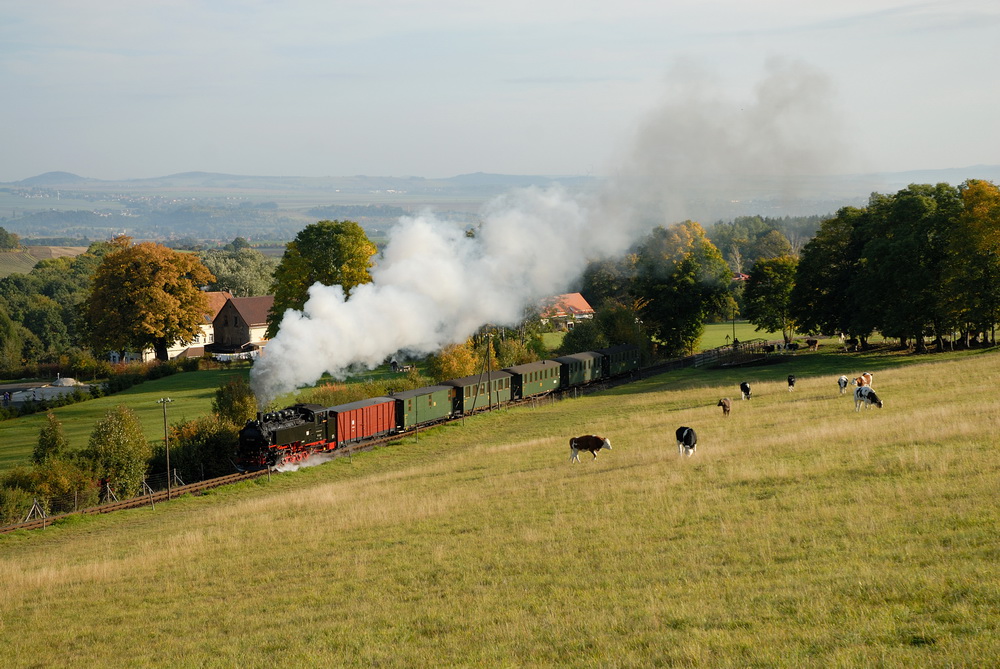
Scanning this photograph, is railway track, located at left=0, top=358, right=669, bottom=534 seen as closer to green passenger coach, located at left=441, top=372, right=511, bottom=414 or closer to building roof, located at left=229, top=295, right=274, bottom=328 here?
green passenger coach, located at left=441, top=372, right=511, bottom=414

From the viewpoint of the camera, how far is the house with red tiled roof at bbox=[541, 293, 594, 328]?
8256 centimetres

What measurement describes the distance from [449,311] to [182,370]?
42.9 meters

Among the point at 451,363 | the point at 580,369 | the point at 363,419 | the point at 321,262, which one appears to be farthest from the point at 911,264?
the point at 321,262

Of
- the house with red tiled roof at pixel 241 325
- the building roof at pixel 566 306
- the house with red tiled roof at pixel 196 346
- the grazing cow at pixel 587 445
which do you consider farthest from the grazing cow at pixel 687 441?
the house with red tiled roof at pixel 196 346

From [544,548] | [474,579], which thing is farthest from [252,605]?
[544,548]

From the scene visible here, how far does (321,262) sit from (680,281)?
112 feet

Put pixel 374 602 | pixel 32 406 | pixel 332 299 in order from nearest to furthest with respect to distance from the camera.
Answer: pixel 374 602
pixel 332 299
pixel 32 406

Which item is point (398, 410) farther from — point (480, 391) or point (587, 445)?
point (587, 445)

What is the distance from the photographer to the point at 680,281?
77875 mm

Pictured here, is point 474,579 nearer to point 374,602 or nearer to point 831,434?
point 374,602

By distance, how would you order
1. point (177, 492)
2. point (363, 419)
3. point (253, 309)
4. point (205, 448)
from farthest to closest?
1. point (253, 309)
2. point (363, 419)
3. point (205, 448)
4. point (177, 492)

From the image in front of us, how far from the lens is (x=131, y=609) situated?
1786 cm

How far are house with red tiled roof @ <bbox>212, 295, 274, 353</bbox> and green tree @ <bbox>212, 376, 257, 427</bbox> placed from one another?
58.5 meters

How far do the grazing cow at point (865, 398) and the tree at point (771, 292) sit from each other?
163 ft
